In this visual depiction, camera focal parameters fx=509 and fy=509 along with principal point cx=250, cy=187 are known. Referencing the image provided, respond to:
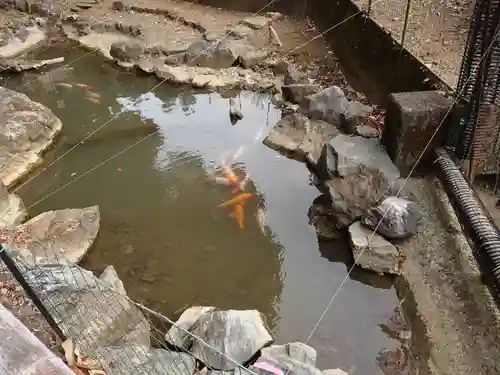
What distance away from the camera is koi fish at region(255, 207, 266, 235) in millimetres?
6705

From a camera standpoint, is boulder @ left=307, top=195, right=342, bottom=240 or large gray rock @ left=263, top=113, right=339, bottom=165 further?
large gray rock @ left=263, top=113, right=339, bottom=165

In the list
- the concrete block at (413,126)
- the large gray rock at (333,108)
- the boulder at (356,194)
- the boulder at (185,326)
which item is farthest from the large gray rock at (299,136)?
the boulder at (185,326)

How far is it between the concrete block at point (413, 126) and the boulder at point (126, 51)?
6.38 metres

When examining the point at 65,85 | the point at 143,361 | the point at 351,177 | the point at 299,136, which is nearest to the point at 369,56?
the point at 299,136

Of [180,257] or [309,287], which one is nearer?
[309,287]

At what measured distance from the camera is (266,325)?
17.7 feet

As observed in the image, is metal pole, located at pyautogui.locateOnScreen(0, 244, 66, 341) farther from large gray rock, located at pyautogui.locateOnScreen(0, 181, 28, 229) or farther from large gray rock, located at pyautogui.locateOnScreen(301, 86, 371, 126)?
large gray rock, located at pyautogui.locateOnScreen(301, 86, 371, 126)

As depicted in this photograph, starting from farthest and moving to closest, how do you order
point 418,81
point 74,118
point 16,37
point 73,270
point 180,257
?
point 16,37 < point 74,118 < point 418,81 < point 180,257 < point 73,270

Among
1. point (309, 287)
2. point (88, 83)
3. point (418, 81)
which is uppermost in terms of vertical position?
point (418, 81)

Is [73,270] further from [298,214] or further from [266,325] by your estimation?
[298,214]

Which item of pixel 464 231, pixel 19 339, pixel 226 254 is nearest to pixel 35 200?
pixel 226 254

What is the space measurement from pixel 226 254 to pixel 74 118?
451 cm

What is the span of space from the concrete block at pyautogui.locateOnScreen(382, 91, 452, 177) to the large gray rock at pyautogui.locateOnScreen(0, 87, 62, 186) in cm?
541

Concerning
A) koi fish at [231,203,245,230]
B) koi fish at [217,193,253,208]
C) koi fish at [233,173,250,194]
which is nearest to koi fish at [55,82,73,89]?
koi fish at [233,173,250,194]
